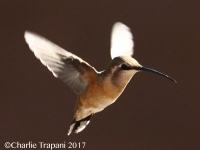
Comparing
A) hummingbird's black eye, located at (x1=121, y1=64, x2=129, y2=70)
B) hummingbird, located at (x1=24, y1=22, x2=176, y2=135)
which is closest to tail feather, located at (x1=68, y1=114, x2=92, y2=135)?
hummingbird, located at (x1=24, y1=22, x2=176, y2=135)

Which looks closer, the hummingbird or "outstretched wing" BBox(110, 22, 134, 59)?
the hummingbird

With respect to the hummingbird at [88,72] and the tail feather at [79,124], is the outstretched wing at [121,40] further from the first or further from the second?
the tail feather at [79,124]

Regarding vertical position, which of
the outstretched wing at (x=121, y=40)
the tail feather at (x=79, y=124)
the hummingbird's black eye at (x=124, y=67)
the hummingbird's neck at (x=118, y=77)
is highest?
the outstretched wing at (x=121, y=40)

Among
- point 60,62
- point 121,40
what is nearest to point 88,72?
point 60,62

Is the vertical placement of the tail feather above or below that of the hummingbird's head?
below

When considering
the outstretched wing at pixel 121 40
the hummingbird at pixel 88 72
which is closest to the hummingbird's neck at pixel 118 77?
the hummingbird at pixel 88 72

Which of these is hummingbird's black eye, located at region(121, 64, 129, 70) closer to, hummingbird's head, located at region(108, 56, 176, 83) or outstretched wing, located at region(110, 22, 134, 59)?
hummingbird's head, located at region(108, 56, 176, 83)

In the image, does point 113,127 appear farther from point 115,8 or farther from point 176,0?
point 176,0

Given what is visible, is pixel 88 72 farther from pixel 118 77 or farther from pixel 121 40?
pixel 121 40
